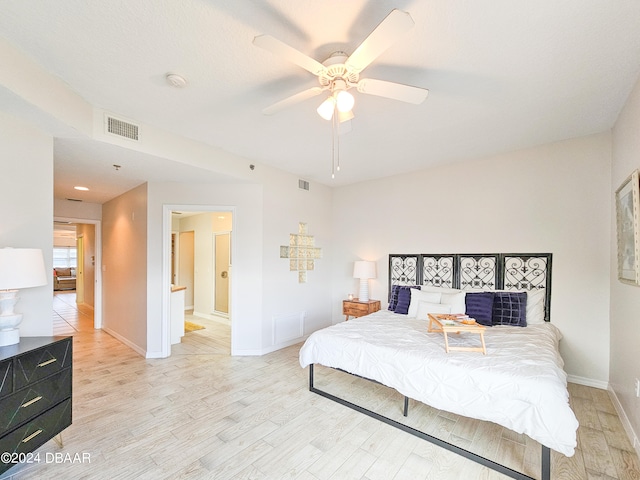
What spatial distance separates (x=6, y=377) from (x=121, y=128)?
217 centimetres

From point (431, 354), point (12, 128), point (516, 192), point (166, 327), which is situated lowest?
point (166, 327)

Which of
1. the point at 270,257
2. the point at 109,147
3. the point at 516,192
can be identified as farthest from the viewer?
the point at 270,257

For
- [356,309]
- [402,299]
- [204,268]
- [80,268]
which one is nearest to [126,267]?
[204,268]

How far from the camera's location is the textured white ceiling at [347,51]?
63.4 inches

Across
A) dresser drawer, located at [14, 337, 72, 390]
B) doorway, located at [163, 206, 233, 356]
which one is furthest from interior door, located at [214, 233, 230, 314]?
dresser drawer, located at [14, 337, 72, 390]

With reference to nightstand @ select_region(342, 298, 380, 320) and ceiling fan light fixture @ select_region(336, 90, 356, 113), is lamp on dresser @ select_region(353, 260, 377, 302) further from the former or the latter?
ceiling fan light fixture @ select_region(336, 90, 356, 113)

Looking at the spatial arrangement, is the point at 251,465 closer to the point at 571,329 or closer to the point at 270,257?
the point at 270,257

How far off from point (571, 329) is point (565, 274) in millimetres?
625

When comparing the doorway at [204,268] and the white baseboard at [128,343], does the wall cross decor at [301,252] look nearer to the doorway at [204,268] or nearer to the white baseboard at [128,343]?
the doorway at [204,268]

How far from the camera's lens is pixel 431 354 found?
235 centimetres

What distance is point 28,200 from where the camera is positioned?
2326mm

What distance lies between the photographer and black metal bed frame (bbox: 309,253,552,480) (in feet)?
11.4

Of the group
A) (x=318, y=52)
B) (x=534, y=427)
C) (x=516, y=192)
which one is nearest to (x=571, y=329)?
(x=516, y=192)

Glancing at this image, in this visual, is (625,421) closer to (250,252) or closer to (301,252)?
(301,252)
